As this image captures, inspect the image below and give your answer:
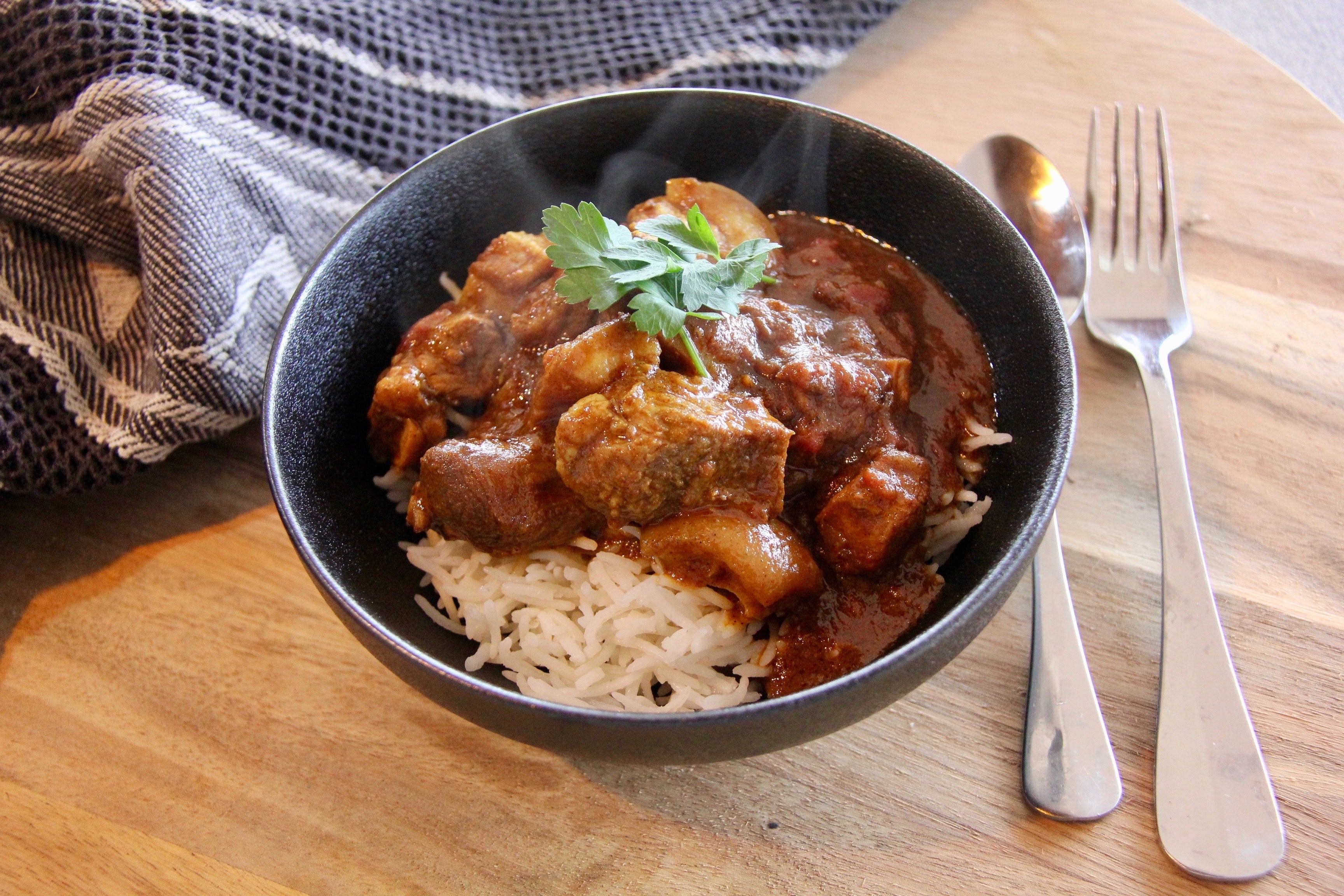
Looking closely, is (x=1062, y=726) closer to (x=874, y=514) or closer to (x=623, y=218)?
(x=874, y=514)

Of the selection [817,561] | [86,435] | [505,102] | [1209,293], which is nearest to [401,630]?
[817,561]

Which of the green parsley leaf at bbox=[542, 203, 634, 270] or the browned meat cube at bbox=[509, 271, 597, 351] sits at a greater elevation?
the green parsley leaf at bbox=[542, 203, 634, 270]

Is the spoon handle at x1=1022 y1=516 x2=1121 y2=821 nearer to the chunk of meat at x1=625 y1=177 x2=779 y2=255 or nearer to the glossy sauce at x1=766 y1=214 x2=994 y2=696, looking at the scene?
the glossy sauce at x1=766 y1=214 x2=994 y2=696

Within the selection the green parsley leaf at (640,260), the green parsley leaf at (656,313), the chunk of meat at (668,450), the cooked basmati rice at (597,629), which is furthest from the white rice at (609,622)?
the green parsley leaf at (640,260)

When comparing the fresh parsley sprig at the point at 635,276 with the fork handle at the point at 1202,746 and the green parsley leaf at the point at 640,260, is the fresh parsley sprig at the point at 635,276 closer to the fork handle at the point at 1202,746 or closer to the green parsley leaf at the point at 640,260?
the green parsley leaf at the point at 640,260

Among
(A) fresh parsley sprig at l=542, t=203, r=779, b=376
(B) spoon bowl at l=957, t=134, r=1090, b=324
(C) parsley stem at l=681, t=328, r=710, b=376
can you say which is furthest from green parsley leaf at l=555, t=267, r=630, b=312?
(B) spoon bowl at l=957, t=134, r=1090, b=324

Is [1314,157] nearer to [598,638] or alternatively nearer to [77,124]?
[598,638]
